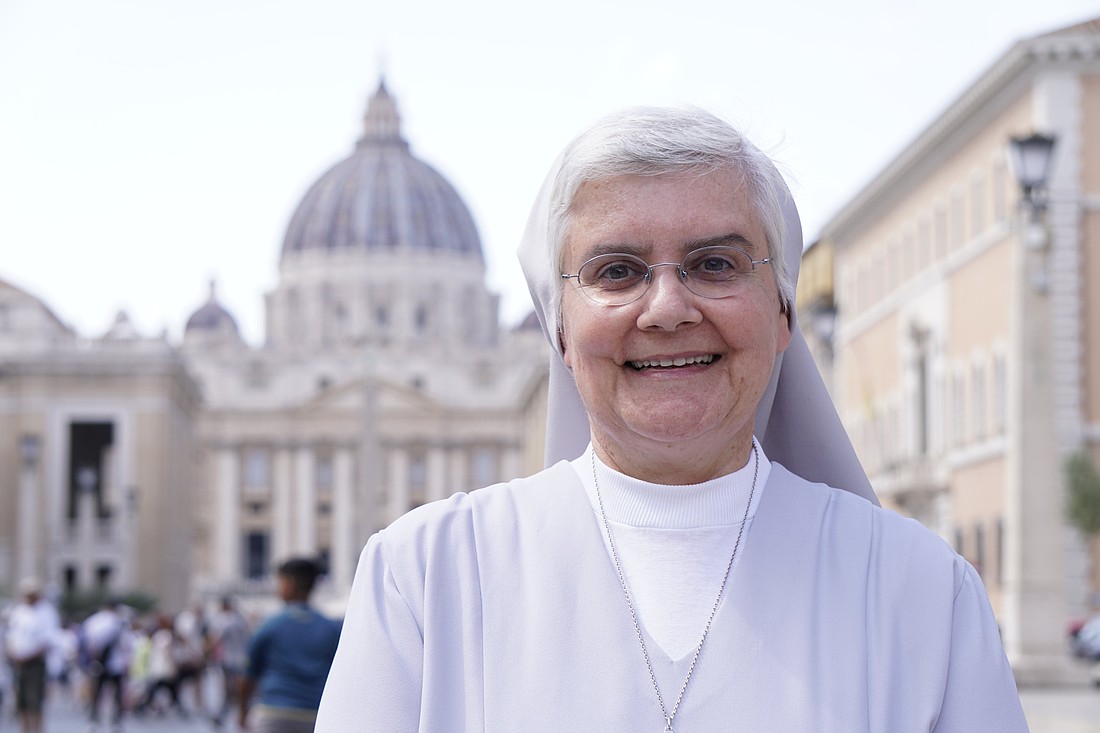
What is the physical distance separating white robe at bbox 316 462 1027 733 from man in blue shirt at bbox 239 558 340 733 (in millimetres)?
5414

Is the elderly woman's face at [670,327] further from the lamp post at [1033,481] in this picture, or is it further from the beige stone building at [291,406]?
the beige stone building at [291,406]

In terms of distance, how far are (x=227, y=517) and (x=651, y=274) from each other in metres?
119

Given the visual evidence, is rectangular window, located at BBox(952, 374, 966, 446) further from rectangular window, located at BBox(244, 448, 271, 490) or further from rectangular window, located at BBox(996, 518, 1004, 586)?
rectangular window, located at BBox(244, 448, 271, 490)

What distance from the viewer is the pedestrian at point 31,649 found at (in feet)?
49.4

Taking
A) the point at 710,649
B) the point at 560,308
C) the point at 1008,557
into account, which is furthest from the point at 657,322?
the point at 1008,557

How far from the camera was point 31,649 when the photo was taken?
50.0ft

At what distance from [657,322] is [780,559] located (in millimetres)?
336

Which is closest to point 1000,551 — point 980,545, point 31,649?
point 980,545

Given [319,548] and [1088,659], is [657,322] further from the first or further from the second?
[319,548]

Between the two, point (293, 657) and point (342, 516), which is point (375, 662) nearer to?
point (293, 657)

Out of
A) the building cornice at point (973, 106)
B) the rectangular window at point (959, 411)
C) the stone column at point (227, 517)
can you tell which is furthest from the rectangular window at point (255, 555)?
the rectangular window at point (959, 411)

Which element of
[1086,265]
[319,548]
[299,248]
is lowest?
[319,548]

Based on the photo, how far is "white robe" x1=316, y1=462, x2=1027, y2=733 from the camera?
97.7 inches

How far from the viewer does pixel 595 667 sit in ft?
8.25
